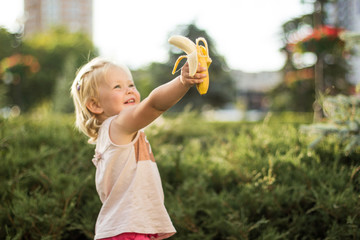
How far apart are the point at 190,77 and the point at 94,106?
0.71 metres

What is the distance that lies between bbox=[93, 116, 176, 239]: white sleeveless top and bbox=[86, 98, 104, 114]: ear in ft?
0.40

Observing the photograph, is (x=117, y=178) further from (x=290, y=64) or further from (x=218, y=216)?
(x=290, y=64)

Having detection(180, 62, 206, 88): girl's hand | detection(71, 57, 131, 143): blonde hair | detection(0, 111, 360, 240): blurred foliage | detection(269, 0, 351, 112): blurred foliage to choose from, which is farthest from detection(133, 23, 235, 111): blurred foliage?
detection(180, 62, 206, 88): girl's hand

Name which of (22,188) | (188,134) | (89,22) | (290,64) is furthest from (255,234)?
(89,22)

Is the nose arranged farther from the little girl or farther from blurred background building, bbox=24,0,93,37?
blurred background building, bbox=24,0,93,37

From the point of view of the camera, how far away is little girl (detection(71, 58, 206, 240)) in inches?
65.4

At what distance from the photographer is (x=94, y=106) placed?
1.88 m

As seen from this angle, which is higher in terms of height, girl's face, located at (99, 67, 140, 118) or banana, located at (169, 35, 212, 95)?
banana, located at (169, 35, 212, 95)

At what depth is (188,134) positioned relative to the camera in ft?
23.5

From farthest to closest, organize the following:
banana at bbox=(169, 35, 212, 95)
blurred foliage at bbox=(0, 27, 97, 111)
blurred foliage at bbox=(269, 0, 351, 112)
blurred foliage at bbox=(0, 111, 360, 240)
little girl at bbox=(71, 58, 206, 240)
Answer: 1. blurred foliage at bbox=(0, 27, 97, 111)
2. blurred foliage at bbox=(269, 0, 351, 112)
3. blurred foliage at bbox=(0, 111, 360, 240)
4. little girl at bbox=(71, 58, 206, 240)
5. banana at bbox=(169, 35, 212, 95)

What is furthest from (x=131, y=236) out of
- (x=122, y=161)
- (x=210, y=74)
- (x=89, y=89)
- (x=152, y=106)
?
(x=210, y=74)

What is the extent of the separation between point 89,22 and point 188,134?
298 feet

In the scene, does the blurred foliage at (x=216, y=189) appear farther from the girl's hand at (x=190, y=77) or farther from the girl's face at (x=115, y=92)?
the girl's hand at (x=190, y=77)

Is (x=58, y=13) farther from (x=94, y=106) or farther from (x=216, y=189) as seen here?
(x=94, y=106)
